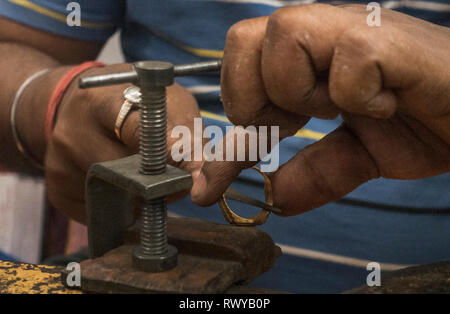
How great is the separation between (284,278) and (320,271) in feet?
0.24

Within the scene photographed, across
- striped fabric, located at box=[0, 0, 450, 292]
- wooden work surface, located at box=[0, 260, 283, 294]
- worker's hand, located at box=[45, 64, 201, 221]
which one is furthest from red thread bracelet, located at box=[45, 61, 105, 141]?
wooden work surface, located at box=[0, 260, 283, 294]

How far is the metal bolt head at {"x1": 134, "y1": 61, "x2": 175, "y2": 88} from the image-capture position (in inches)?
24.7

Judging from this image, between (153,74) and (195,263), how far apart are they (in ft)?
0.80

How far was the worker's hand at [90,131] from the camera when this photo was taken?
0.98 meters

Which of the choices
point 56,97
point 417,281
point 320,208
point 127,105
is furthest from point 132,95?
point 417,281

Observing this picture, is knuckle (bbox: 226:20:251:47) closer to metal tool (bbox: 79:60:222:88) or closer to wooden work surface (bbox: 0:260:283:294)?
metal tool (bbox: 79:60:222:88)

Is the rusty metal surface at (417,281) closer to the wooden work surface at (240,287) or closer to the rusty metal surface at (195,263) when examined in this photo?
the wooden work surface at (240,287)

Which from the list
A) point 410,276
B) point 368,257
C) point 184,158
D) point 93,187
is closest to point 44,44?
point 184,158

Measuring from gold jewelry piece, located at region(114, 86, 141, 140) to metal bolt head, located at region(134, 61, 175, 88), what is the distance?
0.97ft

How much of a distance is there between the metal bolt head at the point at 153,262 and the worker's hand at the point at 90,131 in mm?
223
